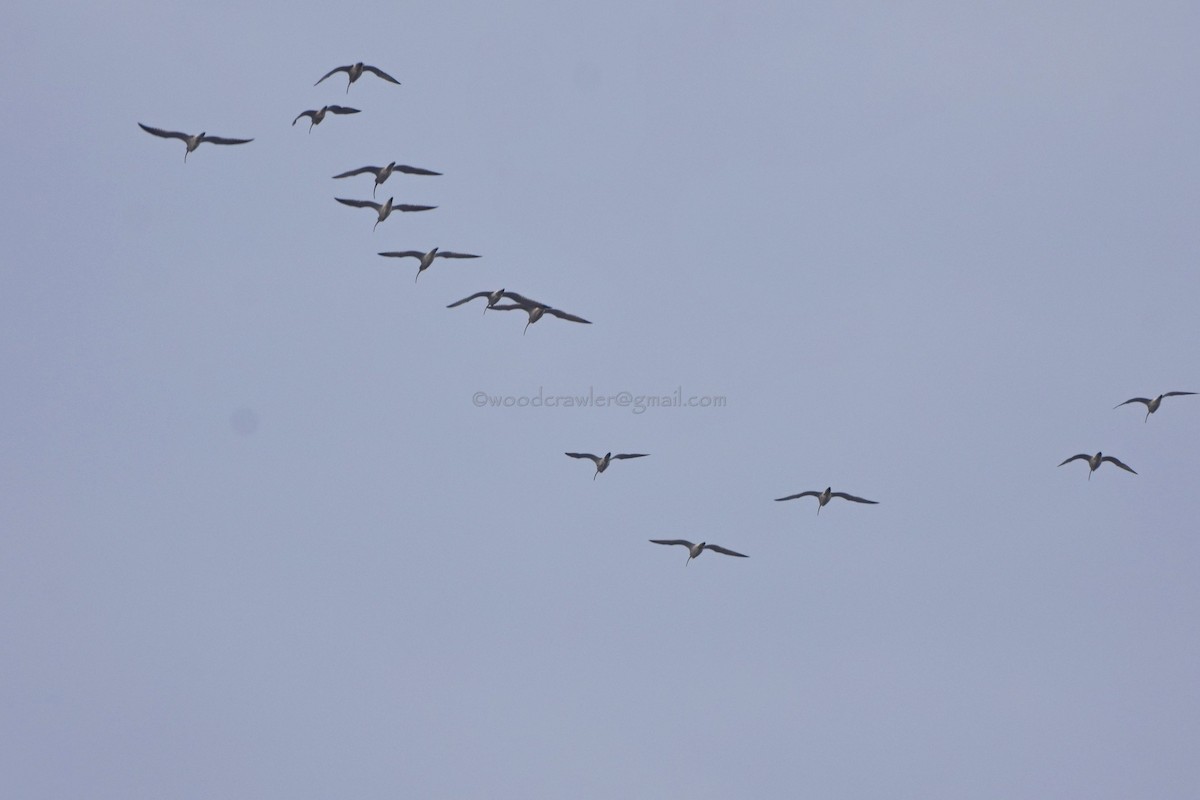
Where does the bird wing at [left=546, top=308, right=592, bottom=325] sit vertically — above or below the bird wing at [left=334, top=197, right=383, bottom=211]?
below

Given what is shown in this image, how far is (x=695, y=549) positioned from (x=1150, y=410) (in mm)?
24745

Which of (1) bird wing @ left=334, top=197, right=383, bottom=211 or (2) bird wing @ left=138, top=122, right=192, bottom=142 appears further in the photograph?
(1) bird wing @ left=334, top=197, right=383, bottom=211

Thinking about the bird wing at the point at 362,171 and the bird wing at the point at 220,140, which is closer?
the bird wing at the point at 220,140

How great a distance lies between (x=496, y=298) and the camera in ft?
237

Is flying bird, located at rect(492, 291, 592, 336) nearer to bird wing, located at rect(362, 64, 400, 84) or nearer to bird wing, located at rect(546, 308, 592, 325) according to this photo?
bird wing, located at rect(546, 308, 592, 325)

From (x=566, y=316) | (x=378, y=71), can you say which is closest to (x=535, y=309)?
(x=566, y=316)

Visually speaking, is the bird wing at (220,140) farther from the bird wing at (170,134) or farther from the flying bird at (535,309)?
the flying bird at (535,309)

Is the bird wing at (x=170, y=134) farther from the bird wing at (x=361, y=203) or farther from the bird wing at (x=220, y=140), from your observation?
the bird wing at (x=361, y=203)

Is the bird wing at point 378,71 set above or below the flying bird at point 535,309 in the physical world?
above

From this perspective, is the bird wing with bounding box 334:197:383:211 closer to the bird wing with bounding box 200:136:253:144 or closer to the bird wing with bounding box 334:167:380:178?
the bird wing with bounding box 334:167:380:178

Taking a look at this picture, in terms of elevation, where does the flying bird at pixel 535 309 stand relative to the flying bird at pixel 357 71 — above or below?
below

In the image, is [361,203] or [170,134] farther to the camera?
[361,203]

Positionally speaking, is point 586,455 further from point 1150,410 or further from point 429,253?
point 1150,410

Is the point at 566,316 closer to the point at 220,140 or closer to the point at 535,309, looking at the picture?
the point at 535,309
